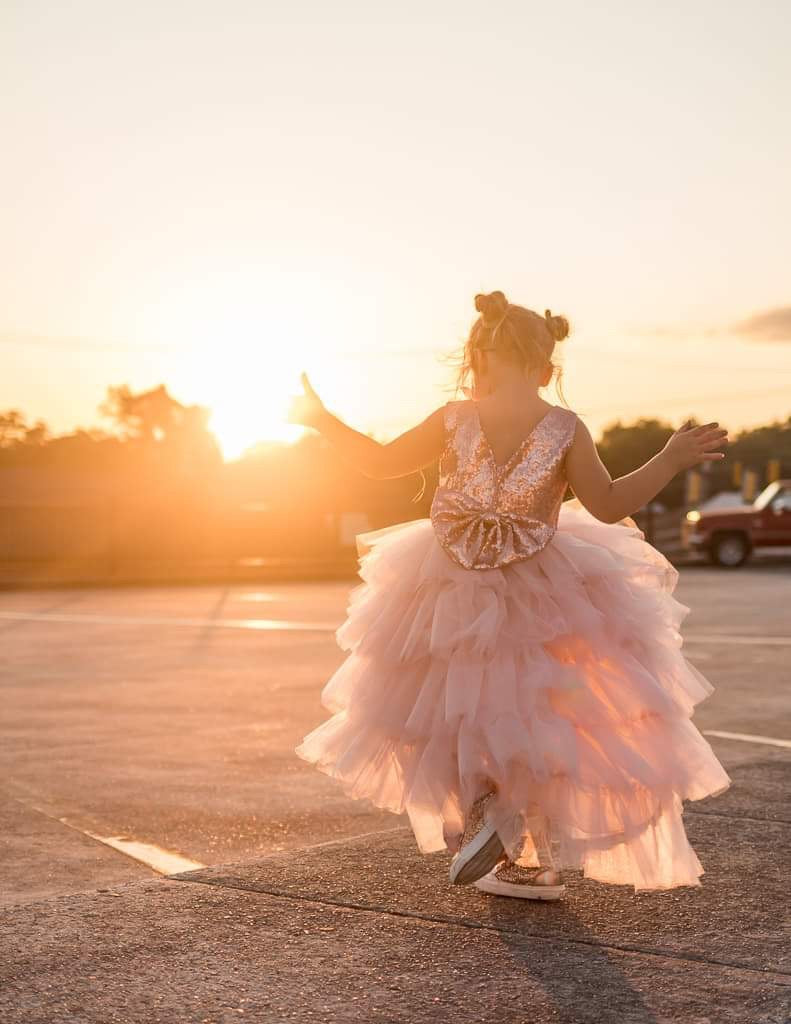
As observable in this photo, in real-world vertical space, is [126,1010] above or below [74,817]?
above

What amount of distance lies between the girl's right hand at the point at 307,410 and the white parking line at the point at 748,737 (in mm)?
3831

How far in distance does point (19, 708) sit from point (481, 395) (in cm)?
565

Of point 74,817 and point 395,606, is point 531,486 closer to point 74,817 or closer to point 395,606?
point 395,606

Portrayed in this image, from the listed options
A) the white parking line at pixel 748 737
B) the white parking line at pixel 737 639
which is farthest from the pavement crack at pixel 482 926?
the white parking line at pixel 737 639

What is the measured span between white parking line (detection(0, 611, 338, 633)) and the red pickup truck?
17.9 metres

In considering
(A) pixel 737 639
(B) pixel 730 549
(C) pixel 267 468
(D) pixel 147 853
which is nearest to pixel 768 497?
(B) pixel 730 549

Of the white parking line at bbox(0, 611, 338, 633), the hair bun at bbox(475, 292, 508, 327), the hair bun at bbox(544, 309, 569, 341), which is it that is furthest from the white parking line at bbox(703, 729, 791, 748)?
the white parking line at bbox(0, 611, 338, 633)

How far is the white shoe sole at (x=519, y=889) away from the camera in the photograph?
13.2 feet

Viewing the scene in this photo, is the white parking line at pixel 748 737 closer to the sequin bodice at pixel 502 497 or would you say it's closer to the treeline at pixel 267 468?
the sequin bodice at pixel 502 497

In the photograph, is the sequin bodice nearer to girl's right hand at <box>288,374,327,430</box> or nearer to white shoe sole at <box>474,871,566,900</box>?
girl's right hand at <box>288,374,327,430</box>

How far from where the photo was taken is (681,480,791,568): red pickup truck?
31797 millimetres

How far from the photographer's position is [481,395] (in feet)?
14.1

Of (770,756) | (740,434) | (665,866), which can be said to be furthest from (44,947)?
(740,434)

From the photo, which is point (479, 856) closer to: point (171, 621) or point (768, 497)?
point (171, 621)
